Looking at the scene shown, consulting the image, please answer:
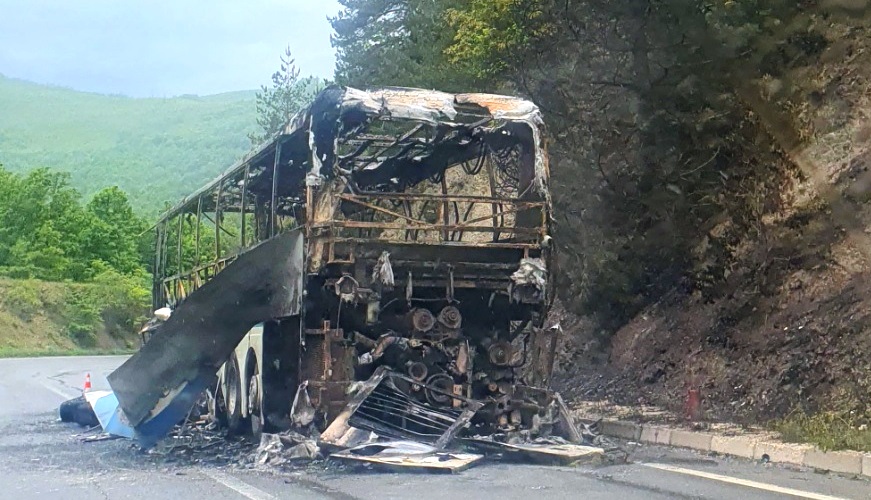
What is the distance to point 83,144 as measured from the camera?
525 ft

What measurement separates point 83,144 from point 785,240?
157m

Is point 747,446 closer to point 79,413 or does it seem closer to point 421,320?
point 421,320

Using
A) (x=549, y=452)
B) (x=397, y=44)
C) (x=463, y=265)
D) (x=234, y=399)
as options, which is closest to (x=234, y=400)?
(x=234, y=399)

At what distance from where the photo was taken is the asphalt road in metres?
8.18

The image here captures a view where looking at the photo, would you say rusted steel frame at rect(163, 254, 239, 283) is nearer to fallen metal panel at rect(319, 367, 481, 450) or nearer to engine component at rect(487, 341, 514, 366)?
fallen metal panel at rect(319, 367, 481, 450)

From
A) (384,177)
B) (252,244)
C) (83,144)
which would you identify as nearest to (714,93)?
(384,177)

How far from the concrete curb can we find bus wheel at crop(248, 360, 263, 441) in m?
4.21

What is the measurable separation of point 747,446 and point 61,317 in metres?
62.8

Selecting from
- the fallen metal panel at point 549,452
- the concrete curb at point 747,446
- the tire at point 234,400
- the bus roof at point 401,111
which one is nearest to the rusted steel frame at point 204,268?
the tire at point 234,400

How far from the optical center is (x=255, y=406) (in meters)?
12.6

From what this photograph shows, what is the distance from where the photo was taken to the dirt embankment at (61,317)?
2559 inches

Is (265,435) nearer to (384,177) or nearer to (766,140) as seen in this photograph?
(384,177)

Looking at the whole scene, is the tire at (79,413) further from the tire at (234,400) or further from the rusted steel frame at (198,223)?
the rusted steel frame at (198,223)

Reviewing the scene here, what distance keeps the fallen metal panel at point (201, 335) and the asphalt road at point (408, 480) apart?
0.58m
